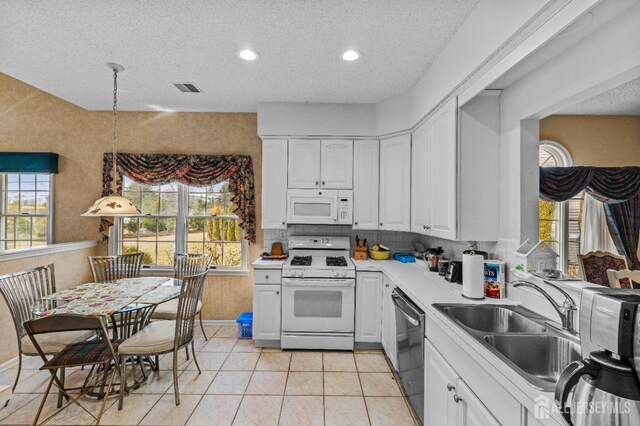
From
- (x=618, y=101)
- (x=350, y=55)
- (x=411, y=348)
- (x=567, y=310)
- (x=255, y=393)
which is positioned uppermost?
(x=350, y=55)

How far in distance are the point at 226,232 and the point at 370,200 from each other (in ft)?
6.35

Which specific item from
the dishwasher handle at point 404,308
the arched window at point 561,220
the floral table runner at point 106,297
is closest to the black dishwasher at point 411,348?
the dishwasher handle at point 404,308

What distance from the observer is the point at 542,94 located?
1.81m

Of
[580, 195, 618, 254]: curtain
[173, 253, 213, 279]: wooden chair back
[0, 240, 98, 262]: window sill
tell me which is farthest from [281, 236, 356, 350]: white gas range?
[0, 240, 98, 262]: window sill

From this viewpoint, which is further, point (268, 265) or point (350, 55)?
point (268, 265)

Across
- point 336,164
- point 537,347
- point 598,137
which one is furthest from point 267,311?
point 598,137

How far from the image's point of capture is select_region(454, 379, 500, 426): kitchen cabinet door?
4.11 ft

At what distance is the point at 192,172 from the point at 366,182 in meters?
2.21

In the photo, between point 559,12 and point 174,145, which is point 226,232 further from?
point 559,12

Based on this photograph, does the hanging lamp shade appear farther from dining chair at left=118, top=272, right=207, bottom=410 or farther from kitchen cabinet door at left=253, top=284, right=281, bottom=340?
kitchen cabinet door at left=253, top=284, right=281, bottom=340

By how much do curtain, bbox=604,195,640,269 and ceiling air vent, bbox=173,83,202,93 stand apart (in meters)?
3.51

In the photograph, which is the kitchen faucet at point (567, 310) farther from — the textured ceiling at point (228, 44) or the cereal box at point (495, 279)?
the textured ceiling at point (228, 44)

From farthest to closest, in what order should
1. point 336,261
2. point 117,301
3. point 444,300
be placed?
1. point 336,261
2. point 117,301
3. point 444,300

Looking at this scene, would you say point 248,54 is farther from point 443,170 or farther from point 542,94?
point 542,94
